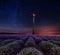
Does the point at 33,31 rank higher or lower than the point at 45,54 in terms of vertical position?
higher

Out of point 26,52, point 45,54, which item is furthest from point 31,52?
point 45,54

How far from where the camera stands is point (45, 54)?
580 centimetres

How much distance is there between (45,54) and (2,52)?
5.56 ft

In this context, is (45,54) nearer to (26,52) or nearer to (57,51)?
(57,51)

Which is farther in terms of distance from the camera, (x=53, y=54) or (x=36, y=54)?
(x=53, y=54)

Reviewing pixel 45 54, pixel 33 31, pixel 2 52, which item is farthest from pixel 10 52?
pixel 33 31

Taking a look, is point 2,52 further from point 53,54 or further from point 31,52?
point 53,54

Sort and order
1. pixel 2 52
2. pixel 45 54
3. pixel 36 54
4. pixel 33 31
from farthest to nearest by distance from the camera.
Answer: pixel 33 31, pixel 45 54, pixel 2 52, pixel 36 54

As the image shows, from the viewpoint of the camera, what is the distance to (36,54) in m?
4.57

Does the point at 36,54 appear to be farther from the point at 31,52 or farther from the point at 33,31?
the point at 33,31

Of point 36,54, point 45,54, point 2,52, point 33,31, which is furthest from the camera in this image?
point 33,31

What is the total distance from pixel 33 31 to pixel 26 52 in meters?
12.1

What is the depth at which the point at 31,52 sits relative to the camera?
4648 mm

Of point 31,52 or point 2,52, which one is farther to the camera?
point 2,52
